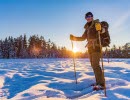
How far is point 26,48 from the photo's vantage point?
426 feet

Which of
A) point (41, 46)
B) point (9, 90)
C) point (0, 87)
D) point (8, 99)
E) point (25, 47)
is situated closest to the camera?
point (8, 99)

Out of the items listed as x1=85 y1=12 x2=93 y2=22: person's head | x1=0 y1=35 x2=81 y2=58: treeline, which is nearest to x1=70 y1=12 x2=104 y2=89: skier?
x1=85 y1=12 x2=93 y2=22: person's head

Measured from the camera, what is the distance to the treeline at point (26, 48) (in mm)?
122762

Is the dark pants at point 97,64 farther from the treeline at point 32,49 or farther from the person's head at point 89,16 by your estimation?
the treeline at point 32,49

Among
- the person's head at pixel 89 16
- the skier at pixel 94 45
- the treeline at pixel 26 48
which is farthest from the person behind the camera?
the treeline at pixel 26 48

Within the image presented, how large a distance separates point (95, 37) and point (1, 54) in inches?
4621

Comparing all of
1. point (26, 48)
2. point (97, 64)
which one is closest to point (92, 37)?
point (97, 64)

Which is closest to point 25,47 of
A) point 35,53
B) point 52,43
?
point 35,53

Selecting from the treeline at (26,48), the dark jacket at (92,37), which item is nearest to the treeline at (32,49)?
the treeline at (26,48)

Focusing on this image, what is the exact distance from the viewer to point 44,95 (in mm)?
7137

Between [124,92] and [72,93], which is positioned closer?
[124,92]

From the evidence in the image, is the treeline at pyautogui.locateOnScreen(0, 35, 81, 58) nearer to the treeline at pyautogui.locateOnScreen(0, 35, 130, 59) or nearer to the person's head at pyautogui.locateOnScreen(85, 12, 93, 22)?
the treeline at pyautogui.locateOnScreen(0, 35, 130, 59)

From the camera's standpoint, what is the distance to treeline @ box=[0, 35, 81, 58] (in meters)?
123

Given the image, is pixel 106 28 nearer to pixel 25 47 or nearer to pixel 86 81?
pixel 86 81
